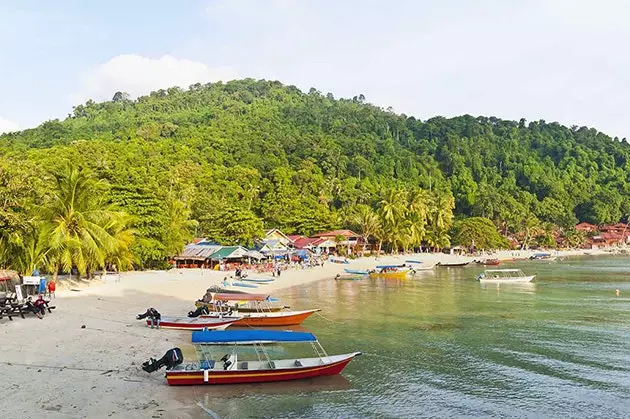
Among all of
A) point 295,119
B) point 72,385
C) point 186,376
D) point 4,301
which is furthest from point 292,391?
point 295,119

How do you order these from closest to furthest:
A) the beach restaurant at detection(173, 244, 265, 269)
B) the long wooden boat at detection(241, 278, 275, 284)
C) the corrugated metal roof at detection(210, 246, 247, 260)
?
1. the long wooden boat at detection(241, 278, 275, 284)
2. the corrugated metal roof at detection(210, 246, 247, 260)
3. the beach restaurant at detection(173, 244, 265, 269)

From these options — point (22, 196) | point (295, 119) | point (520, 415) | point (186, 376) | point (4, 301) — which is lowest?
point (520, 415)

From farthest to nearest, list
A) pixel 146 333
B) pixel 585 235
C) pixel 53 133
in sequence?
pixel 585 235 → pixel 53 133 → pixel 146 333

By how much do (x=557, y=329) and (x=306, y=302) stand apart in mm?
15973

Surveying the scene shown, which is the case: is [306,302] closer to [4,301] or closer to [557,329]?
[557,329]

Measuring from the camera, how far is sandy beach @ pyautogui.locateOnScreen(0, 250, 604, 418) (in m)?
12.9

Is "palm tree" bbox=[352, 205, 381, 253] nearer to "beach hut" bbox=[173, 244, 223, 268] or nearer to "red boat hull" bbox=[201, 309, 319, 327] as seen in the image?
"beach hut" bbox=[173, 244, 223, 268]

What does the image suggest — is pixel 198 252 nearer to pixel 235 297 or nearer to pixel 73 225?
pixel 73 225

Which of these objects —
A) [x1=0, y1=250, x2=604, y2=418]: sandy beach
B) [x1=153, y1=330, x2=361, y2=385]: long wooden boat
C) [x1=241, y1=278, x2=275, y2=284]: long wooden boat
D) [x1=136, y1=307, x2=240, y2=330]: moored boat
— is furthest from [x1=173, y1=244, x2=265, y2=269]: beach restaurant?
[x1=153, y1=330, x2=361, y2=385]: long wooden boat

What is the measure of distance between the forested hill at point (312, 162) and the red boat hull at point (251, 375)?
32965 millimetres

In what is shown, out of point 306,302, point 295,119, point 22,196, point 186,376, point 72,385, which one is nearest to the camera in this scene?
point 72,385

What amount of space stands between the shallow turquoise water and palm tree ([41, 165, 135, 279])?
13637 mm

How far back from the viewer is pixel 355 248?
83.8 meters

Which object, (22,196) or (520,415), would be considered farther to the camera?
(22,196)
